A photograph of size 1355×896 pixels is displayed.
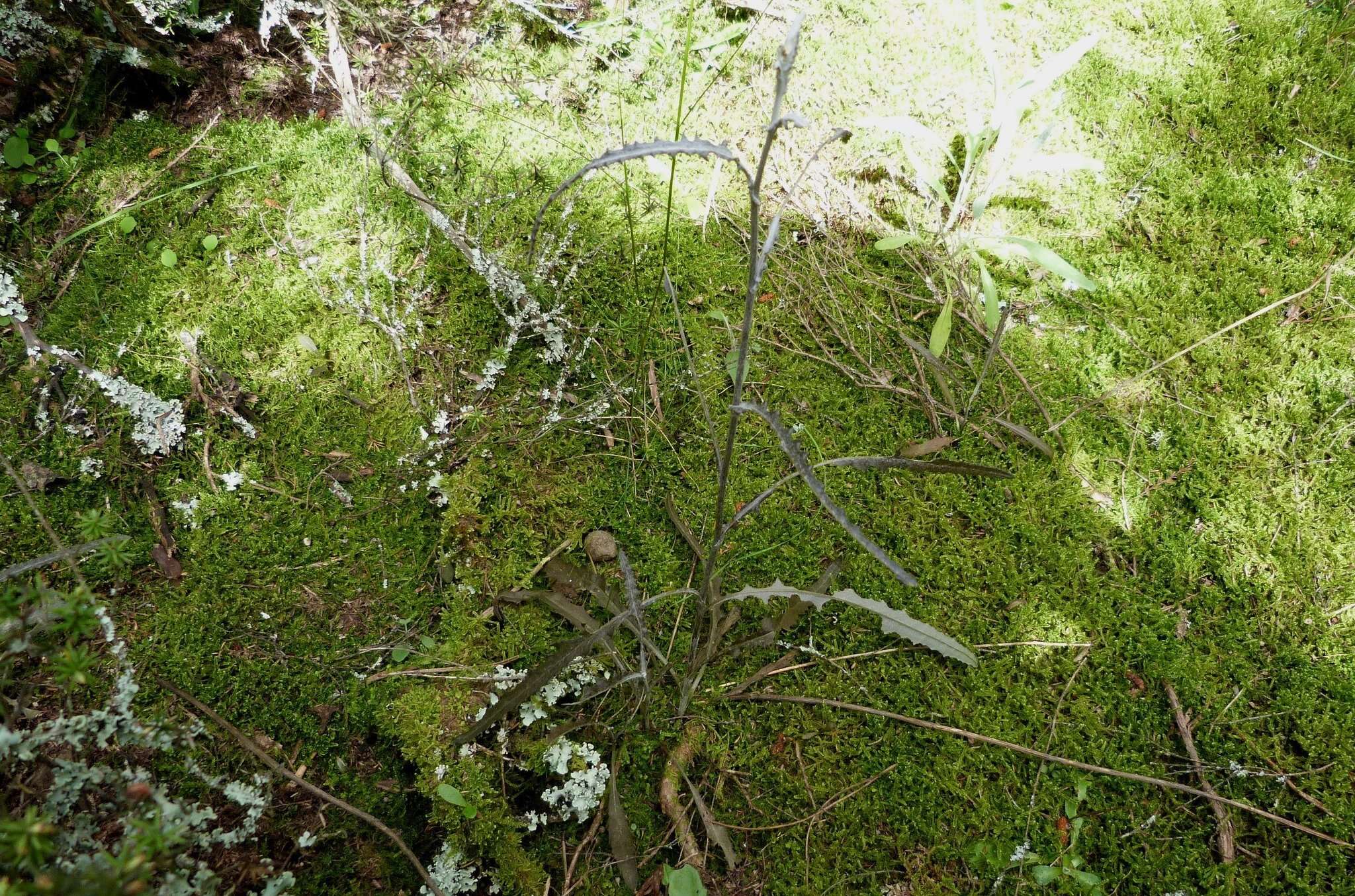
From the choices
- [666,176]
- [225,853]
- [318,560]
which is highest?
[666,176]

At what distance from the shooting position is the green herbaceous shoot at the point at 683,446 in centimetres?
191

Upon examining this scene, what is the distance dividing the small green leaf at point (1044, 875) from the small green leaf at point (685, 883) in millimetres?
856

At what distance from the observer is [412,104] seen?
302 centimetres

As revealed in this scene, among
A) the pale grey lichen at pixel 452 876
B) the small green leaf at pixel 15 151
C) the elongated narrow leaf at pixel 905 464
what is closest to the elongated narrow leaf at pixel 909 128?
the elongated narrow leaf at pixel 905 464

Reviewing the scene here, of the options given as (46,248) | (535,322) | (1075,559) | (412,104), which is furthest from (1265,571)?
(46,248)

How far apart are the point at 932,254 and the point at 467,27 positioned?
226 centimetres

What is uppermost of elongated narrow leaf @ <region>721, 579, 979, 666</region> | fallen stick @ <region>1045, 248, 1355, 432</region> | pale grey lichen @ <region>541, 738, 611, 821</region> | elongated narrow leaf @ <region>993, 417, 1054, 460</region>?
fallen stick @ <region>1045, 248, 1355, 432</region>

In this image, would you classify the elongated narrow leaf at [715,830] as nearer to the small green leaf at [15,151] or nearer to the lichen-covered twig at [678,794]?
the lichen-covered twig at [678,794]

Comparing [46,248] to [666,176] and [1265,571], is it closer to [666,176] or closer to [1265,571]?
[666,176]

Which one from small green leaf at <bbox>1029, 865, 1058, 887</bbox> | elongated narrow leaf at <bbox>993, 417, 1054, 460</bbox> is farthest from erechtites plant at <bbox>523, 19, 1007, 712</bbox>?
elongated narrow leaf at <bbox>993, 417, 1054, 460</bbox>

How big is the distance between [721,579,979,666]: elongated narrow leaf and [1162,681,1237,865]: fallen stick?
0.58 m

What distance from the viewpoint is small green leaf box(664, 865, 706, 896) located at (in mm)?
1729

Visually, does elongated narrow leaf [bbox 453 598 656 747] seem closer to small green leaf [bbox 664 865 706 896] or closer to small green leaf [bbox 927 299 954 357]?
small green leaf [bbox 664 865 706 896]

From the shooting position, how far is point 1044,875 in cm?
185
